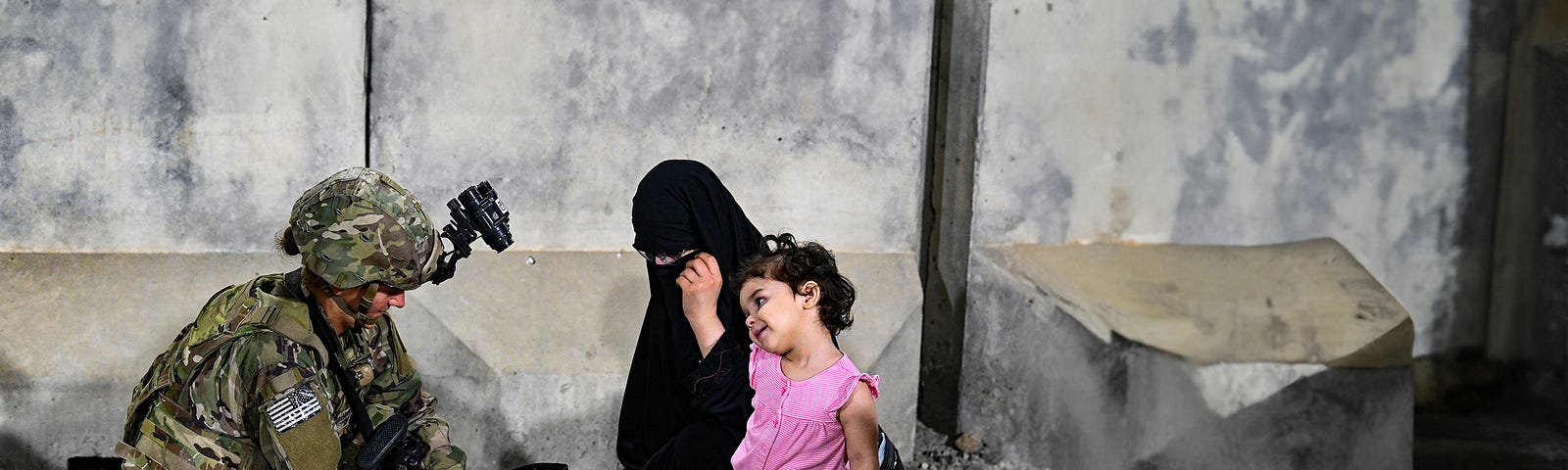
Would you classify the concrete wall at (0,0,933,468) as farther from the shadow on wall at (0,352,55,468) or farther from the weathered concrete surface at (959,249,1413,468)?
the weathered concrete surface at (959,249,1413,468)

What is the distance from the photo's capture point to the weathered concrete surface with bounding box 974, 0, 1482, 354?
4.42 meters

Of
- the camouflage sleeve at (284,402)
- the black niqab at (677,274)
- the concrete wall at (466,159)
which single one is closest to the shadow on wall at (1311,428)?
the concrete wall at (466,159)

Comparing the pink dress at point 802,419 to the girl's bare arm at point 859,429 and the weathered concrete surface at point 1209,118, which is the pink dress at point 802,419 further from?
the weathered concrete surface at point 1209,118

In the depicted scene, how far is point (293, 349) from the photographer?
251cm

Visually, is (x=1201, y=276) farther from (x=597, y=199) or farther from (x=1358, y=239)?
(x=597, y=199)

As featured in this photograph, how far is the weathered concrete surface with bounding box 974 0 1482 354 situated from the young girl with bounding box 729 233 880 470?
186 centimetres

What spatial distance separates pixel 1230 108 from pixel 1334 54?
1.58 feet

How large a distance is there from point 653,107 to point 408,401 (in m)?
1.42

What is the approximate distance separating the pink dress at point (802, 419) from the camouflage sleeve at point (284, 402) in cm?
86

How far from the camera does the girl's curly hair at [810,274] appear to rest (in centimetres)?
267

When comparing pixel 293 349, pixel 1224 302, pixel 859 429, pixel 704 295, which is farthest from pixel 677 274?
pixel 1224 302

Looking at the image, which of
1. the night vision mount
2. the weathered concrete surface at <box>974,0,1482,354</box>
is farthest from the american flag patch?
the weathered concrete surface at <box>974,0,1482,354</box>

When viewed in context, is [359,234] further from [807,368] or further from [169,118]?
[169,118]

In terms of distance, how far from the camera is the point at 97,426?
382 cm
